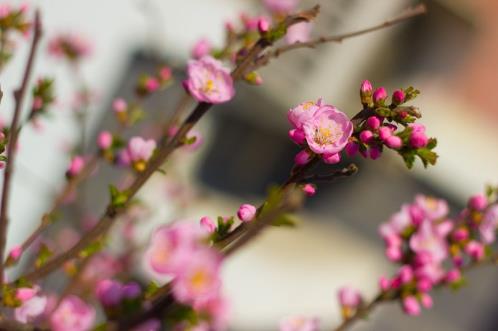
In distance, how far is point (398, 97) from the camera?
2.47ft

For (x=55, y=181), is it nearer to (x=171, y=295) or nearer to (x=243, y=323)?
(x=243, y=323)

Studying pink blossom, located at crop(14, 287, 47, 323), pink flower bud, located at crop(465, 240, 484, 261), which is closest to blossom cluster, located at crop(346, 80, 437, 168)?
pink blossom, located at crop(14, 287, 47, 323)

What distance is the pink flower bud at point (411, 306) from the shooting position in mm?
1185

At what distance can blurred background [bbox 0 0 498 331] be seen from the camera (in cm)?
350

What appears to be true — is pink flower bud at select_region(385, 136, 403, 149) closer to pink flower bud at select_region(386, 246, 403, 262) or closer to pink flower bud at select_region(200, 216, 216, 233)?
pink flower bud at select_region(200, 216, 216, 233)

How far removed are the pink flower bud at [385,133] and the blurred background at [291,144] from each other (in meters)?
2.29

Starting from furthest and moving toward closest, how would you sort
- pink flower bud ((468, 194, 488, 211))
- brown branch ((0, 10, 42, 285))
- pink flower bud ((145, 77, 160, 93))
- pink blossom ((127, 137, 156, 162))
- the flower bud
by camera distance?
pink flower bud ((145, 77, 160, 93)), pink flower bud ((468, 194, 488, 211)), pink blossom ((127, 137, 156, 162)), the flower bud, brown branch ((0, 10, 42, 285))

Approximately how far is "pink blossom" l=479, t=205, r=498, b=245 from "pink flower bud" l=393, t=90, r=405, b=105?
2.18 ft

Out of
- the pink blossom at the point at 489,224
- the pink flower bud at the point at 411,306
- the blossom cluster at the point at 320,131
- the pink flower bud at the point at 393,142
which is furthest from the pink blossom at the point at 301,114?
the pink blossom at the point at 489,224

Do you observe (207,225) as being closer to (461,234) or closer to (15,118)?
(15,118)

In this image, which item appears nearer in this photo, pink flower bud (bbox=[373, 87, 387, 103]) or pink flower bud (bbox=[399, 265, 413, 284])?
pink flower bud (bbox=[373, 87, 387, 103])

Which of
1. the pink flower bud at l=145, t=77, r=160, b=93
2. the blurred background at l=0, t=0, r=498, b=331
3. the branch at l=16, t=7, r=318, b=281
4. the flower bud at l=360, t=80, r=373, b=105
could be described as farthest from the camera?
the blurred background at l=0, t=0, r=498, b=331

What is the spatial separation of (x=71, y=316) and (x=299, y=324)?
0.48 m

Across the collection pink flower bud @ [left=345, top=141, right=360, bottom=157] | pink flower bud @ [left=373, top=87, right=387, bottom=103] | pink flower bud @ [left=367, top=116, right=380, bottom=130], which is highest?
pink flower bud @ [left=373, top=87, right=387, bottom=103]
